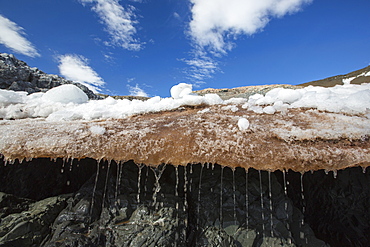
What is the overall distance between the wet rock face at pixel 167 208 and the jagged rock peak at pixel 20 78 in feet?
20.8

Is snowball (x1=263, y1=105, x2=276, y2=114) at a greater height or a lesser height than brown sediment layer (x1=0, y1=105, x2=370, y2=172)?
greater

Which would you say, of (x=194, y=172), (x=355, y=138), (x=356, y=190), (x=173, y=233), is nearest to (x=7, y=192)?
(x=173, y=233)

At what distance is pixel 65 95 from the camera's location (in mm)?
5766

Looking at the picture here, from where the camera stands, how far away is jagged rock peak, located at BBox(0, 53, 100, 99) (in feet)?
28.7

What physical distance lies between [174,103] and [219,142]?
6.62 ft

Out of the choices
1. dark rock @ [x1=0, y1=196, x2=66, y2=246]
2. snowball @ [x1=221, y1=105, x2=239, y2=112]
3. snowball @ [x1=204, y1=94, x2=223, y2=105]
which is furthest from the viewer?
snowball @ [x1=204, y1=94, x2=223, y2=105]

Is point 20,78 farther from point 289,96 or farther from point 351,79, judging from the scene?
point 351,79

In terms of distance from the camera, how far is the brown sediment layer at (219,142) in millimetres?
2871

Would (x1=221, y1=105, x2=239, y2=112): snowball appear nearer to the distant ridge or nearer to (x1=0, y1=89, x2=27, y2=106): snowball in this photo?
(x1=0, y1=89, x2=27, y2=106): snowball

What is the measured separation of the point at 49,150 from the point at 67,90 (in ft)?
10.9

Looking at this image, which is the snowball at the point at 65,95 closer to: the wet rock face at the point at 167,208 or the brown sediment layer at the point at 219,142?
the wet rock face at the point at 167,208

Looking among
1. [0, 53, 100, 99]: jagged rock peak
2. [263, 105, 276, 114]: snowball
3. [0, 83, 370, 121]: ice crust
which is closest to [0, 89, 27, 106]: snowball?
[0, 83, 370, 121]: ice crust

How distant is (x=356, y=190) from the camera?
15.5 feet

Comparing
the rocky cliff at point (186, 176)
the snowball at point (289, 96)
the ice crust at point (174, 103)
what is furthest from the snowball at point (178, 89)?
the snowball at point (289, 96)
